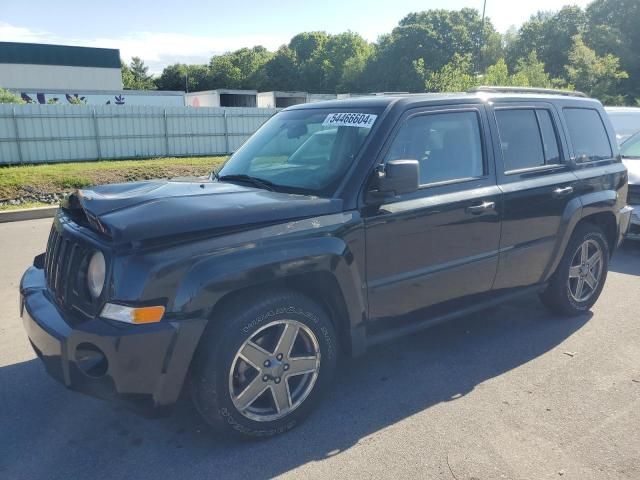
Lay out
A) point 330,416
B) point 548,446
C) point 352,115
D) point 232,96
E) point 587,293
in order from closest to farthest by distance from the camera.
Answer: point 548,446, point 330,416, point 352,115, point 587,293, point 232,96

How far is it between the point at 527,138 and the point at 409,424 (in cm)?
247

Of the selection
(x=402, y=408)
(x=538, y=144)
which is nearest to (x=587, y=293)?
(x=538, y=144)

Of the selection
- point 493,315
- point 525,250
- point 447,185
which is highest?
point 447,185

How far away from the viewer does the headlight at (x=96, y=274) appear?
2773 mm

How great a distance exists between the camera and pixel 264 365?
309cm

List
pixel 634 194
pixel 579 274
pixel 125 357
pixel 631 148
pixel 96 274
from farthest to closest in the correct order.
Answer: pixel 631 148 < pixel 634 194 < pixel 579 274 < pixel 96 274 < pixel 125 357

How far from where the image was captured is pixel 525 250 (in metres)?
4.32

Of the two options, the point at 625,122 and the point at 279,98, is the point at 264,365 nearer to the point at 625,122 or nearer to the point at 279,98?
the point at 625,122

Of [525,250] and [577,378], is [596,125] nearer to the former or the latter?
[525,250]

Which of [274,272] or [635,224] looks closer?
[274,272]

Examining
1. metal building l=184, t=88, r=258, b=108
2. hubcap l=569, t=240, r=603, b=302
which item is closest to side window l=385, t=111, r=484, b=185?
hubcap l=569, t=240, r=603, b=302

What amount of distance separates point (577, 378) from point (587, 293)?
147 centimetres

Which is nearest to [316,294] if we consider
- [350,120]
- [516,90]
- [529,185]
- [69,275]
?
[350,120]

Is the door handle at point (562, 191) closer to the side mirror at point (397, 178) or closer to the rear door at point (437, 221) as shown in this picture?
the rear door at point (437, 221)
